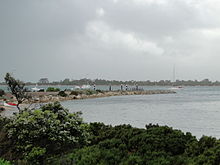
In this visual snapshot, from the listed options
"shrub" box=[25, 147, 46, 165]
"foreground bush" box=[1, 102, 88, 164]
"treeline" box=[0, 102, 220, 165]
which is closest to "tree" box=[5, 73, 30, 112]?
"treeline" box=[0, 102, 220, 165]

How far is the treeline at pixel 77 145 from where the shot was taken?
5.99 metres

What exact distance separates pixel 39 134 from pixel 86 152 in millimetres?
1138

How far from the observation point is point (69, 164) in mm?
5797

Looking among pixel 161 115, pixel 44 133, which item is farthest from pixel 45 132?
pixel 161 115

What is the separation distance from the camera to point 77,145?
7168 millimetres

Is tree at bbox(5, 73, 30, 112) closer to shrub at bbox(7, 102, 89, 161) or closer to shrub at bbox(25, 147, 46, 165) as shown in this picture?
shrub at bbox(7, 102, 89, 161)

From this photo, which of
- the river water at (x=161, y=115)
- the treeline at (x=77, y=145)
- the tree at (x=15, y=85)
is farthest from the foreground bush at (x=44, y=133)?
the river water at (x=161, y=115)

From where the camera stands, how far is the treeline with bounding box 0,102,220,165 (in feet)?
19.6

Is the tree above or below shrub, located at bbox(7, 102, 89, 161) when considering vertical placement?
above

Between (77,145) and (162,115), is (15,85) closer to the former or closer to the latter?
(77,145)

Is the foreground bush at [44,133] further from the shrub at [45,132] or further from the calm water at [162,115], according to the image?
the calm water at [162,115]

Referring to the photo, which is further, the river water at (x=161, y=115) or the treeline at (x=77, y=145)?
the river water at (x=161, y=115)

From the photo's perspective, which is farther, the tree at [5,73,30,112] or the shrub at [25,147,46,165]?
the tree at [5,73,30,112]

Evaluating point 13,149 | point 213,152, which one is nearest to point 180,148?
point 213,152
